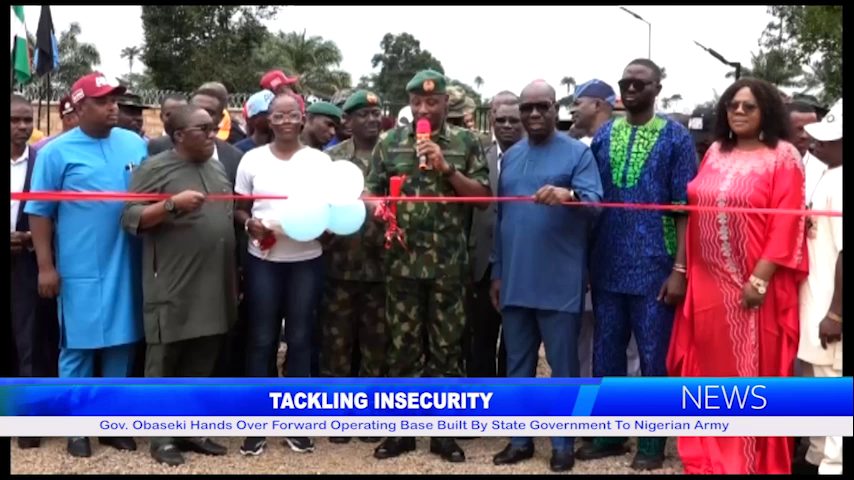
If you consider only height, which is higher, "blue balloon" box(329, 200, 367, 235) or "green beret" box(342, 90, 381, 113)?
"green beret" box(342, 90, 381, 113)

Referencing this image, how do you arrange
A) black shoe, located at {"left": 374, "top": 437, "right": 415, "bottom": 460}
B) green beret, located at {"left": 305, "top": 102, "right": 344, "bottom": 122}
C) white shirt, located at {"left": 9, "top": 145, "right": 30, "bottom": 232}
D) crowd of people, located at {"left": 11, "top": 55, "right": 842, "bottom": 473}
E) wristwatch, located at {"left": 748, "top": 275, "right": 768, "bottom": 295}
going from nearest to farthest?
wristwatch, located at {"left": 748, "top": 275, "right": 768, "bottom": 295}, crowd of people, located at {"left": 11, "top": 55, "right": 842, "bottom": 473}, black shoe, located at {"left": 374, "top": 437, "right": 415, "bottom": 460}, white shirt, located at {"left": 9, "top": 145, "right": 30, "bottom": 232}, green beret, located at {"left": 305, "top": 102, "right": 344, "bottom": 122}

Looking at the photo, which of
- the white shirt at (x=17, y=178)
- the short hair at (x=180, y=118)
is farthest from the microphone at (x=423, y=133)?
the white shirt at (x=17, y=178)

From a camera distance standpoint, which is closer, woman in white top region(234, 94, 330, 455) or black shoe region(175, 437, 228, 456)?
woman in white top region(234, 94, 330, 455)

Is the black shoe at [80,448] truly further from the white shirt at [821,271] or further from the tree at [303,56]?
the tree at [303,56]

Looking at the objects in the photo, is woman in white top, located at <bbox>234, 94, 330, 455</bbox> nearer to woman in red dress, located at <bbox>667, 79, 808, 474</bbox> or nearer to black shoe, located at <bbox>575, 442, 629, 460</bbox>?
black shoe, located at <bbox>575, 442, 629, 460</bbox>

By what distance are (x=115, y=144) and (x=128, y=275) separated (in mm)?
687

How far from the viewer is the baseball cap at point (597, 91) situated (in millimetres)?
6230

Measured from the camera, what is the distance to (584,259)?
4.90m

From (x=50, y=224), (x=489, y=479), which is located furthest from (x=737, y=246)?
(x=50, y=224)

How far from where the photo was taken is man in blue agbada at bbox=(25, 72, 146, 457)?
4812 millimetres

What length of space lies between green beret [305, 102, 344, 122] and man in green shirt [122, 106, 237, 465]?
131cm

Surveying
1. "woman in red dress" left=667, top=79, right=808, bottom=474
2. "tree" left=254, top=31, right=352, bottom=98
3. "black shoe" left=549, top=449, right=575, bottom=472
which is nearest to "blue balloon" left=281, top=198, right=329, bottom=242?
"black shoe" left=549, top=449, right=575, bottom=472

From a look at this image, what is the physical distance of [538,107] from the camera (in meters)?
4.77

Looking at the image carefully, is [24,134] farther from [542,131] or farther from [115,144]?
[542,131]
